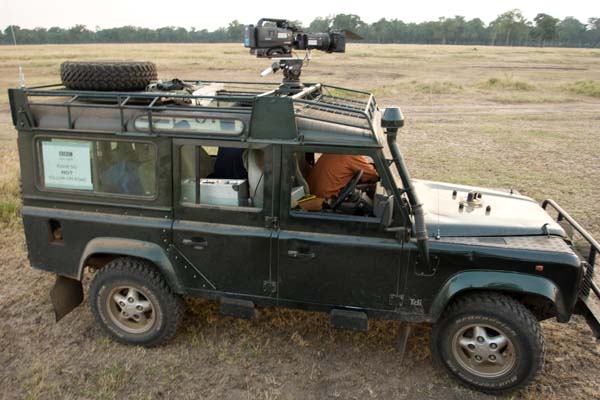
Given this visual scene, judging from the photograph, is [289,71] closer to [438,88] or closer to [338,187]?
[338,187]

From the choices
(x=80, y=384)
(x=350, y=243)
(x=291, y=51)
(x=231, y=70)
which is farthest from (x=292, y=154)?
(x=231, y=70)

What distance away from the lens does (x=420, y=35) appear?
4392 inches

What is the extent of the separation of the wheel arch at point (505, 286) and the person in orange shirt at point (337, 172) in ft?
3.44

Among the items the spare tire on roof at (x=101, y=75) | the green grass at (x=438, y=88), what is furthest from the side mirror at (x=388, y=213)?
the green grass at (x=438, y=88)

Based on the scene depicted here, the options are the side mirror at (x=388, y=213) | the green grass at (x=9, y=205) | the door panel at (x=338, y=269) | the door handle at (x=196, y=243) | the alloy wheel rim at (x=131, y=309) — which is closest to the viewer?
the side mirror at (x=388, y=213)

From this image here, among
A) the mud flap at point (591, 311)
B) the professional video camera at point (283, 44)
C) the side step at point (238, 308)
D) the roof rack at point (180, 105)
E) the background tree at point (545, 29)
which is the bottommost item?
the side step at point (238, 308)

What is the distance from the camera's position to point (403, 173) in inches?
155

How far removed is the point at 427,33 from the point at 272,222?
116 metres

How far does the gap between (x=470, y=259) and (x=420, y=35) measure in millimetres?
115273

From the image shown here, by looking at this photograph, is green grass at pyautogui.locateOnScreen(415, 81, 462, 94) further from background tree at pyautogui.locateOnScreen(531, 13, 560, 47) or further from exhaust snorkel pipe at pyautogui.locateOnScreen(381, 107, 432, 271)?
background tree at pyautogui.locateOnScreen(531, 13, 560, 47)

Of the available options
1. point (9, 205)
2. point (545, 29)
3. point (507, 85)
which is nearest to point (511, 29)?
point (545, 29)

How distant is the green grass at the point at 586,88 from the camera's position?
952 inches

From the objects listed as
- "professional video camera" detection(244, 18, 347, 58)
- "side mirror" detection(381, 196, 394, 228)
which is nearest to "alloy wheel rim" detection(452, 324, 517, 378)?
"side mirror" detection(381, 196, 394, 228)

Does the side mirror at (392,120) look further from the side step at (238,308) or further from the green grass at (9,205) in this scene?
the green grass at (9,205)
